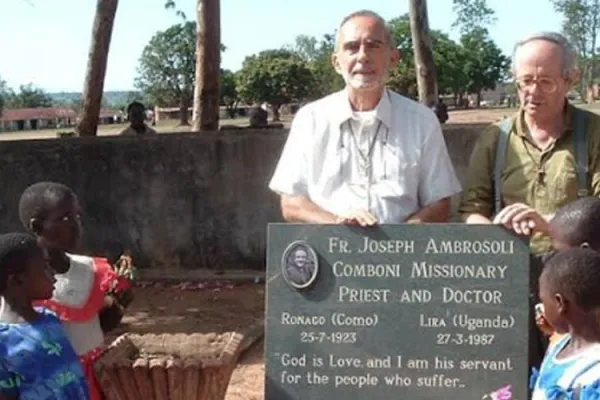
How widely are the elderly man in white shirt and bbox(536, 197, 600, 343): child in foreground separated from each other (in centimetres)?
46

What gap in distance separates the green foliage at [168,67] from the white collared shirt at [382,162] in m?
36.6

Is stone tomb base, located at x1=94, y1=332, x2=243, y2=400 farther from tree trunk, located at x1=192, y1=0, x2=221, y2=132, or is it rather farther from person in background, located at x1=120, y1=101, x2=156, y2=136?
person in background, located at x1=120, y1=101, x2=156, y2=136

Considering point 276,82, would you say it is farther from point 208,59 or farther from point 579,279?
point 579,279

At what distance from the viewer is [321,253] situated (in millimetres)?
3477

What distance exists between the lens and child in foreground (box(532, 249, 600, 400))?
2.81 m

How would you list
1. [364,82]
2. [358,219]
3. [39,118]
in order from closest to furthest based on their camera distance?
[358,219] < [364,82] < [39,118]

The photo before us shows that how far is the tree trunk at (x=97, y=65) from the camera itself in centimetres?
1122

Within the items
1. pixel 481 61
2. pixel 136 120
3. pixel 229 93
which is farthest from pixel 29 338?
pixel 481 61

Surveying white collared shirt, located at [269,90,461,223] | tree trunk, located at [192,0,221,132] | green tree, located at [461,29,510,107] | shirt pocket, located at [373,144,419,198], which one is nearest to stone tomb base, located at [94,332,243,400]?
white collared shirt, located at [269,90,461,223]

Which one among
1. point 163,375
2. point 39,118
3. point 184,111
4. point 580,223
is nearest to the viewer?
point 580,223

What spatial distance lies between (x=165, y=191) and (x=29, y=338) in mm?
6284

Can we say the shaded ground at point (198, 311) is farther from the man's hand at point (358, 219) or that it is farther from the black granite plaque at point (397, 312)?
the man's hand at point (358, 219)

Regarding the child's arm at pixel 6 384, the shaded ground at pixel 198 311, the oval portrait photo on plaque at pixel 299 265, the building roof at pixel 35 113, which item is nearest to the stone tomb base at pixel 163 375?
the oval portrait photo on plaque at pixel 299 265

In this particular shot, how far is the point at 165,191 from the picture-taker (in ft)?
30.6
